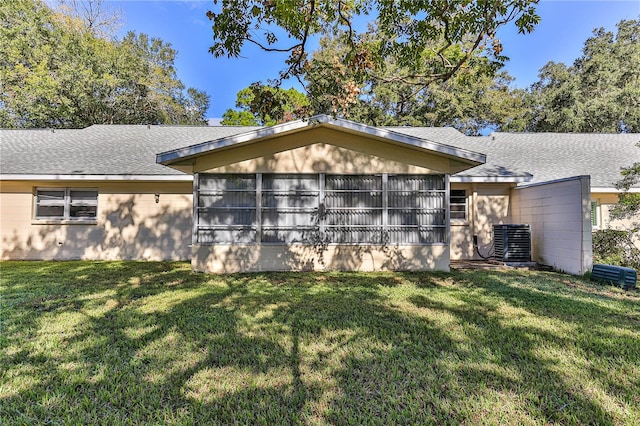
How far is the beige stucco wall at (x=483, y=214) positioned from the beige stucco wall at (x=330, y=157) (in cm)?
269

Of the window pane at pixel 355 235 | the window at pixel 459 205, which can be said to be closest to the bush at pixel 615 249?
the window at pixel 459 205

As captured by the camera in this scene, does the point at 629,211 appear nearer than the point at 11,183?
Yes

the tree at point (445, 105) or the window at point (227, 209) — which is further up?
the tree at point (445, 105)

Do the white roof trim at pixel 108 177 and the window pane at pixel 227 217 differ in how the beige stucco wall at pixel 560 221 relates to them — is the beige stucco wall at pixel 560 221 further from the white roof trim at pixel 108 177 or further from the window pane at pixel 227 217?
the white roof trim at pixel 108 177

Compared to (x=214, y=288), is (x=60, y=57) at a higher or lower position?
higher

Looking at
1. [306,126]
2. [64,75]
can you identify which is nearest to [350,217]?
[306,126]

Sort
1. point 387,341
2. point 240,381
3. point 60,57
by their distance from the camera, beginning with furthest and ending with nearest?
point 60,57 < point 387,341 < point 240,381

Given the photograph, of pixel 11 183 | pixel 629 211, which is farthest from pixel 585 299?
pixel 11 183

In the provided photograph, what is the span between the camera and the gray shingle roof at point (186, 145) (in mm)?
9806

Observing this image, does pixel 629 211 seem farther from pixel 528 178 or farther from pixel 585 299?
pixel 585 299

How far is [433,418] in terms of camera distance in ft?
7.25

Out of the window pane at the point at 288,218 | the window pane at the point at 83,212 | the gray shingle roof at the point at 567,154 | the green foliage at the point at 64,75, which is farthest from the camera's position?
the green foliage at the point at 64,75

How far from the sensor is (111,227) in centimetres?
991

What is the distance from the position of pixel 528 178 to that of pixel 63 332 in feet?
36.4
